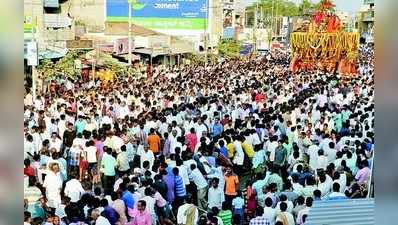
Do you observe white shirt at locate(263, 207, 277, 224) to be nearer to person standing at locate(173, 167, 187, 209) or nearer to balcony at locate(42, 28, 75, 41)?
person standing at locate(173, 167, 187, 209)

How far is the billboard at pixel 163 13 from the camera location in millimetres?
3336

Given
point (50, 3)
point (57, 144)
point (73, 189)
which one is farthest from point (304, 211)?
point (50, 3)

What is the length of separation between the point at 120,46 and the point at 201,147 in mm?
645

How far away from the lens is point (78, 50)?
3348 mm

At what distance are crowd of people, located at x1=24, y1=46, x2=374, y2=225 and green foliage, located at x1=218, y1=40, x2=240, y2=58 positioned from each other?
0.04 meters

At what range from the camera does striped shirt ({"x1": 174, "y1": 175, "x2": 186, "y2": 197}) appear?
11.3 ft

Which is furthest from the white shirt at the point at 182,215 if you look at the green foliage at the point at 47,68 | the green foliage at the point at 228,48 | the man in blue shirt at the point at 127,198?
the green foliage at the point at 47,68

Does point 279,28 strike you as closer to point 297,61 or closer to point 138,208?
point 297,61

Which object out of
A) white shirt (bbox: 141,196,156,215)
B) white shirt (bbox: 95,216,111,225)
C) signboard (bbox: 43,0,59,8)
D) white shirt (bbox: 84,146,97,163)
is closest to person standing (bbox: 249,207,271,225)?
white shirt (bbox: 141,196,156,215)

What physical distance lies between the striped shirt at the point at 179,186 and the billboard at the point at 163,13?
0.75 metres

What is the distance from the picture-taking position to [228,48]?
3.55 m

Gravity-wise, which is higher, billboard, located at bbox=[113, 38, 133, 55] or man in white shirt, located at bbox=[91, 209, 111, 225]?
billboard, located at bbox=[113, 38, 133, 55]

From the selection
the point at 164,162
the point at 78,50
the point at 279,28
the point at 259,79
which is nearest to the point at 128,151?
the point at 164,162
